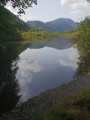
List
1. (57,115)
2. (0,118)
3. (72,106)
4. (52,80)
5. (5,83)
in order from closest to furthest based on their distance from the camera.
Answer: (57,115) < (72,106) < (0,118) < (5,83) < (52,80)

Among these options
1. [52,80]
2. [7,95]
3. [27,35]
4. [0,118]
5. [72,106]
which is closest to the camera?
[72,106]

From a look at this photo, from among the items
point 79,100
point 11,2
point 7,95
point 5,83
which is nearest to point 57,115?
point 79,100

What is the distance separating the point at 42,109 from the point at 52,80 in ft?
43.9

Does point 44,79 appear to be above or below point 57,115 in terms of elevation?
below

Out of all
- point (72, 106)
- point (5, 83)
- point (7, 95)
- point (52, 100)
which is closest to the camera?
point (72, 106)

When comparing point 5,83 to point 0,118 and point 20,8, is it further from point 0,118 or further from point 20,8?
point 20,8

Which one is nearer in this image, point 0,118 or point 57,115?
point 57,115

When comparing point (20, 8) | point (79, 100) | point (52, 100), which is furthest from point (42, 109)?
point (20, 8)

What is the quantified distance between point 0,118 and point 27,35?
587 feet

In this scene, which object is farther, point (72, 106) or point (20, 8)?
point (72, 106)

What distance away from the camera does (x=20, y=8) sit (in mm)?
9883

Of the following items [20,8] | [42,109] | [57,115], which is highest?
[20,8]

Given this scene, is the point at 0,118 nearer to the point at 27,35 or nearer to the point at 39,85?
the point at 39,85

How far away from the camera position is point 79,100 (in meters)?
11.4
